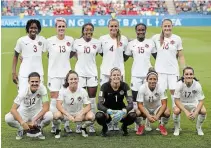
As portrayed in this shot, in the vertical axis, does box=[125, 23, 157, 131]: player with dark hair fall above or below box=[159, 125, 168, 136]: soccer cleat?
above

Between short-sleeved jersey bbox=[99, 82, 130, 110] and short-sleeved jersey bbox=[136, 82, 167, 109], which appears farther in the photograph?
short-sleeved jersey bbox=[136, 82, 167, 109]

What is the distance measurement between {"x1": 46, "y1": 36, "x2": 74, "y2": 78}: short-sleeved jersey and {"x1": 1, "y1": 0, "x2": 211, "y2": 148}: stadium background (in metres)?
1.01

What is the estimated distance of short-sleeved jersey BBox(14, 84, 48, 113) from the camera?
7504mm

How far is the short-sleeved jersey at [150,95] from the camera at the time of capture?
7.80 m

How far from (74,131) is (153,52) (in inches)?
77.7

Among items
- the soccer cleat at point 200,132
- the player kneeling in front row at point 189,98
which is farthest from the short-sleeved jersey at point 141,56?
the soccer cleat at point 200,132

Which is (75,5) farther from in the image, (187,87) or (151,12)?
(187,87)

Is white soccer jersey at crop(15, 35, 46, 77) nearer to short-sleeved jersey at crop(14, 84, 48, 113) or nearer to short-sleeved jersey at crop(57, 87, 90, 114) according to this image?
short-sleeved jersey at crop(14, 84, 48, 113)

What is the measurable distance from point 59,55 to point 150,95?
66.7 inches

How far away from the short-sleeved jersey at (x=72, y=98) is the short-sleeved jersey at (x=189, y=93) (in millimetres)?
1489

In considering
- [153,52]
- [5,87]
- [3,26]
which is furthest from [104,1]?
[153,52]

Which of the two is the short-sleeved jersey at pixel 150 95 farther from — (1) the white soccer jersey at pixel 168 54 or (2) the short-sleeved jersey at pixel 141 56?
(1) the white soccer jersey at pixel 168 54

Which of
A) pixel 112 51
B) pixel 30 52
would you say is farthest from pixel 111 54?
pixel 30 52

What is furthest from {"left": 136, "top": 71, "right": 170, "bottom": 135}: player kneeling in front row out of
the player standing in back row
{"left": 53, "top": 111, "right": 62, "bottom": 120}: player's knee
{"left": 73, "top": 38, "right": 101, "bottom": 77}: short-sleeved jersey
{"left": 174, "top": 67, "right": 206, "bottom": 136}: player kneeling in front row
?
{"left": 53, "top": 111, "right": 62, "bottom": 120}: player's knee
